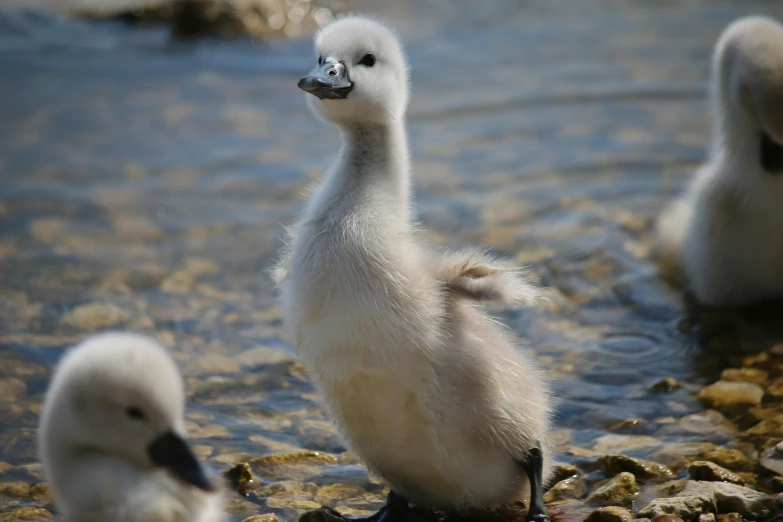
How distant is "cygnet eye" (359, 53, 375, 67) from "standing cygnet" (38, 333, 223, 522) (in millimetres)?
1547

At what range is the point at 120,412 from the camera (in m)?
3.26

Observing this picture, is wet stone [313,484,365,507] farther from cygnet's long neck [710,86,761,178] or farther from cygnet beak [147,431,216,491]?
cygnet's long neck [710,86,761,178]

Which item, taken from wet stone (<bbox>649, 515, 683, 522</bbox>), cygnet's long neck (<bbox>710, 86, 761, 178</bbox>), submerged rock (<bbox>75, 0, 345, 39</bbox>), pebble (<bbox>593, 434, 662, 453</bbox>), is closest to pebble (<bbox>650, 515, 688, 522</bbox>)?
wet stone (<bbox>649, 515, 683, 522</bbox>)

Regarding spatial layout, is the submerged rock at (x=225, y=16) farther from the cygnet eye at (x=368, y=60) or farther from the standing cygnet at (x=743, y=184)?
the cygnet eye at (x=368, y=60)

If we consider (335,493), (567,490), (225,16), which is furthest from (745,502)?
(225,16)

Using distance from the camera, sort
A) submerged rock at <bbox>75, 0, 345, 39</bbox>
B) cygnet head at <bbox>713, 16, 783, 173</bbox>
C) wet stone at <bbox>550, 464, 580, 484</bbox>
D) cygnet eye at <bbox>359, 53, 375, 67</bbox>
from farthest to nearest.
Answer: submerged rock at <bbox>75, 0, 345, 39</bbox> → cygnet head at <bbox>713, 16, 783, 173</bbox> → wet stone at <bbox>550, 464, 580, 484</bbox> → cygnet eye at <bbox>359, 53, 375, 67</bbox>

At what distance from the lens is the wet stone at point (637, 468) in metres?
4.51

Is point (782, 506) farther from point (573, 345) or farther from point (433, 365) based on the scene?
point (573, 345)

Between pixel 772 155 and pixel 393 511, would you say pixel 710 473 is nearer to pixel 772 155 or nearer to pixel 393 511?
pixel 393 511

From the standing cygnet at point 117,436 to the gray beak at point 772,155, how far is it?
3929 millimetres

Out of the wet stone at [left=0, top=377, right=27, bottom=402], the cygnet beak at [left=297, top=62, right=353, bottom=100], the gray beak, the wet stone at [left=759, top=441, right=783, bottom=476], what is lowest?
the wet stone at [left=0, top=377, right=27, bottom=402]

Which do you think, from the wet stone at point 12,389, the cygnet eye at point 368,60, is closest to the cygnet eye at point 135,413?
the cygnet eye at point 368,60

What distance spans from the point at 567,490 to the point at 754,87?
106 inches

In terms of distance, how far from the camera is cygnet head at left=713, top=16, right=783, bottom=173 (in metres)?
5.84
